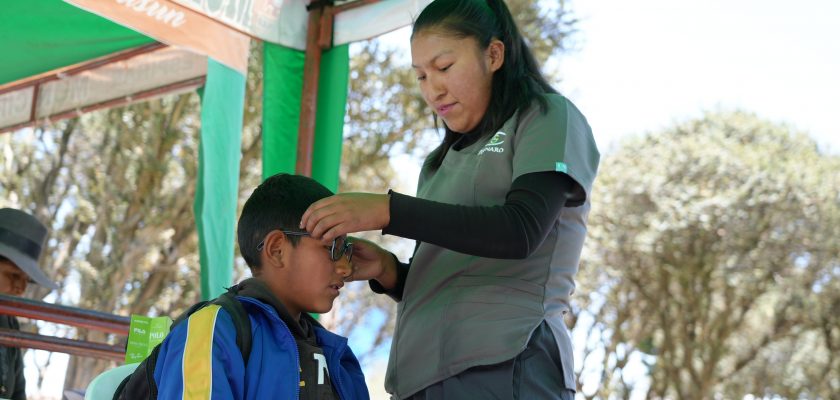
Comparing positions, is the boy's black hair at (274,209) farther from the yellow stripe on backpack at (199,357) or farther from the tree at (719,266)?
the tree at (719,266)

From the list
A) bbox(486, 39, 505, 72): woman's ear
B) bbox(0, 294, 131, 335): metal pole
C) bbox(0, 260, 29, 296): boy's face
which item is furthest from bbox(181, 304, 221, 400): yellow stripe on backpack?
bbox(0, 260, 29, 296): boy's face

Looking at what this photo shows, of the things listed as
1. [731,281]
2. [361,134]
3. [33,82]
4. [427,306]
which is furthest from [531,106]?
[731,281]

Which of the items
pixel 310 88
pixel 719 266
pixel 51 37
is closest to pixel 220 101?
pixel 310 88

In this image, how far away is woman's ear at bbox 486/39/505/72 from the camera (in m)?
2.06

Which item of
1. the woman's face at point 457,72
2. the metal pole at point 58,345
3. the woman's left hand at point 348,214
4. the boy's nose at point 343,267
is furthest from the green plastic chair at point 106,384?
the metal pole at point 58,345

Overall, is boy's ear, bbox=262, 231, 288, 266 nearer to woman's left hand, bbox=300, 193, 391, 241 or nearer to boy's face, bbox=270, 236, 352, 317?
boy's face, bbox=270, 236, 352, 317

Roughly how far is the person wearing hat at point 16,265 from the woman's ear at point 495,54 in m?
2.43

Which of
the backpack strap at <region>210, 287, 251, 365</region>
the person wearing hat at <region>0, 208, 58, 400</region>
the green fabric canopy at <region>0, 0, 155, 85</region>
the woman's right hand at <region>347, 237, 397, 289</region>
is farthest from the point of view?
the green fabric canopy at <region>0, 0, 155, 85</region>

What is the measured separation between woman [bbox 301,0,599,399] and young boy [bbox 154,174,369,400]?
130 millimetres

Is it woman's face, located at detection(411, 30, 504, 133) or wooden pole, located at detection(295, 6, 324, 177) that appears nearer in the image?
woman's face, located at detection(411, 30, 504, 133)

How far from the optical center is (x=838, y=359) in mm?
15656

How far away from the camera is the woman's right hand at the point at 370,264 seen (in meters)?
2.15

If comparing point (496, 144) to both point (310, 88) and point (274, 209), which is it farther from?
point (310, 88)

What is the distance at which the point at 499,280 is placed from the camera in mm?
1837
